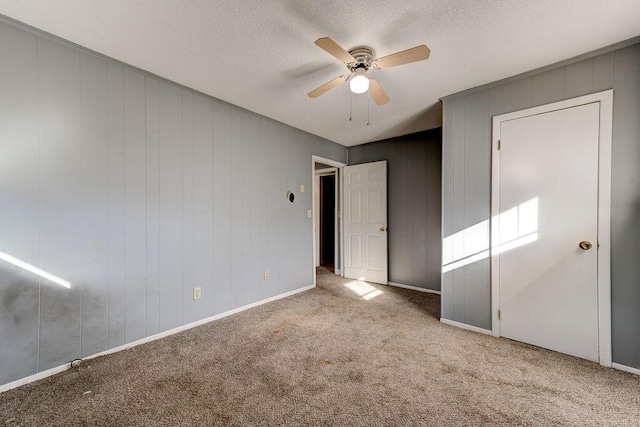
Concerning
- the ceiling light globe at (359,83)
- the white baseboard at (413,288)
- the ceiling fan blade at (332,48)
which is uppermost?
the ceiling fan blade at (332,48)

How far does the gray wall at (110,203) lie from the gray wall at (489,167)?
2291mm

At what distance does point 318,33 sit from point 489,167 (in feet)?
6.56

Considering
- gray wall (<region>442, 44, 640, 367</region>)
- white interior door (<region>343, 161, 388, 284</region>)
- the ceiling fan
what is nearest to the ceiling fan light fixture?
the ceiling fan

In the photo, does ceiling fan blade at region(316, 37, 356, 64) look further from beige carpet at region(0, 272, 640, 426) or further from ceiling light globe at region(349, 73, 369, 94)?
beige carpet at region(0, 272, 640, 426)

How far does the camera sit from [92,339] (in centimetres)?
216

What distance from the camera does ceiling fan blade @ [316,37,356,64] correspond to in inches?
64.3

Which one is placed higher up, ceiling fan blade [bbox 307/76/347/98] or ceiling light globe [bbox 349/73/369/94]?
ceiling fan blade [bbox 307/76/347/98]

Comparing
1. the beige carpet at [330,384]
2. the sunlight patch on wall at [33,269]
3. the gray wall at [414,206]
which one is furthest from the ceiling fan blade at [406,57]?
the sunlight patch on wall at [33,269]

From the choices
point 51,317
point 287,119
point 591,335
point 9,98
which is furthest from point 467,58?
point 51,317

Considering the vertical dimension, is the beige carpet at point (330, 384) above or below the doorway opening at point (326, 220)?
below

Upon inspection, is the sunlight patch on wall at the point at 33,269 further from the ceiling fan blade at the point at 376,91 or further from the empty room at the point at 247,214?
the ceiling fan blade at the point at 376,91

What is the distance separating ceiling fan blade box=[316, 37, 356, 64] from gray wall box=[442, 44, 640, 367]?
1616mm

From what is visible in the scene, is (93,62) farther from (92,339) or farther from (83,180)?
(92,339)

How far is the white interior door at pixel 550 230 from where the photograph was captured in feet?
7.20
